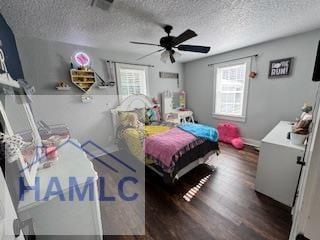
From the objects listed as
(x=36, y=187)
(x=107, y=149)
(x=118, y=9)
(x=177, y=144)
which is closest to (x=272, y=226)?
(x=177, y=144)

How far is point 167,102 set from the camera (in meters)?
4.14

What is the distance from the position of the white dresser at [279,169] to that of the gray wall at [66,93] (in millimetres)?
2963

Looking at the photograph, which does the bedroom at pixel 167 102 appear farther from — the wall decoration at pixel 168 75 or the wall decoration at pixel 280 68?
the wall decoration at pixel 168 75

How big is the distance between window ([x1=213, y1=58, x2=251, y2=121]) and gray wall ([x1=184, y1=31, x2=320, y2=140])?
14 centimetres

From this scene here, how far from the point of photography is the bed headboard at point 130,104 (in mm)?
3290

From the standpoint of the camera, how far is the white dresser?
161 cm

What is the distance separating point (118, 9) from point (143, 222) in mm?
2424

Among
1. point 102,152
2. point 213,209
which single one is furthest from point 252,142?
point 102,152

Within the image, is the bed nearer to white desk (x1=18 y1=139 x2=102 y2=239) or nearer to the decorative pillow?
the decorative pillow

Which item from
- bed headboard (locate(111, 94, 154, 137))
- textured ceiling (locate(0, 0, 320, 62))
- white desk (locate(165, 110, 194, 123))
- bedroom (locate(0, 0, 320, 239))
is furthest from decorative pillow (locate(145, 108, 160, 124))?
textured ceiling (locate(0, 0, 320, 62))

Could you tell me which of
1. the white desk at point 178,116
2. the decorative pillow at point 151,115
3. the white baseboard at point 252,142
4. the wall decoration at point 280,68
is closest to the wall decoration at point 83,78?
the decorative pillow at point 151,115

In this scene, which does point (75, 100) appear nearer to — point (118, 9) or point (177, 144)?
point (118, 9)

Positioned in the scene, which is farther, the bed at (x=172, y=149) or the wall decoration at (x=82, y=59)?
the wall decoration at (x=82, y=59)

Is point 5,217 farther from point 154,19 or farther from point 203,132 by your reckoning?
point 203,132
